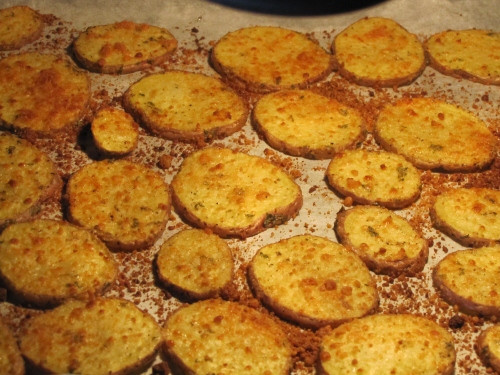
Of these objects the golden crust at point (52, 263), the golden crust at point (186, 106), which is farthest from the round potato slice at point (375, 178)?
the golden crust at point (52, 263)

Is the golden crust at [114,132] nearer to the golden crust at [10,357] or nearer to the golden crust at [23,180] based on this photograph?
the golden crust at [23,180]

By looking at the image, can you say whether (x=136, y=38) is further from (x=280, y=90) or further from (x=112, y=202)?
(x=112, y=202)

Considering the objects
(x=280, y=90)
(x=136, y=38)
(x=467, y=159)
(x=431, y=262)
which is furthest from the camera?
(x=136, y=38)

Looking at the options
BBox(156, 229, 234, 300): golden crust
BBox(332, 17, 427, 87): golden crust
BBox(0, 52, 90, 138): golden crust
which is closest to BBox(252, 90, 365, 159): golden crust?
BBox(332, 17, 427, 87): golden crust

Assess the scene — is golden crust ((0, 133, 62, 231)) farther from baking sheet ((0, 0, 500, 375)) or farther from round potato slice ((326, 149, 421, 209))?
round potato slice ((326, 149, 421, 209))

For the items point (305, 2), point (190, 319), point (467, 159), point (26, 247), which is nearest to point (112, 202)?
point (26, 247)

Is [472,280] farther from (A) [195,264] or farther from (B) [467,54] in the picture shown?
(B) [467,54]
